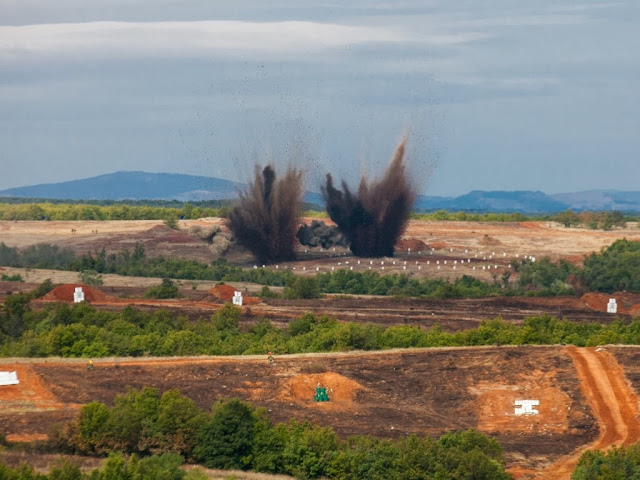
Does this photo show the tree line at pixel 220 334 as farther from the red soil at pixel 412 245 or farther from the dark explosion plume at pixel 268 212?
the red soil at pixel 412 245

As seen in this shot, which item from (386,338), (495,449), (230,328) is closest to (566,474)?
(495,449)

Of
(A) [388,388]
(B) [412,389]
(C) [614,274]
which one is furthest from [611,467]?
(C) [614,274]

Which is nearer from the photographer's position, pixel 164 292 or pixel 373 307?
pixel 373 307

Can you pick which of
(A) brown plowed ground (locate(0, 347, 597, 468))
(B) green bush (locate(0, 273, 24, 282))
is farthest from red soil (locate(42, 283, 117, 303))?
(A) brown plowed ground (locate(0, 347, 597, 468))

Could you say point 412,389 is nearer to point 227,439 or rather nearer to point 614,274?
point 227,439

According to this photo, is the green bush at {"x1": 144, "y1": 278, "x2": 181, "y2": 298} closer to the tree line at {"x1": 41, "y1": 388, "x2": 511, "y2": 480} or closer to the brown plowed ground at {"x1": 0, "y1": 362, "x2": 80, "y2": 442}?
the brown plowed ground at {"x1": 0, "y1": 362, "x2": 80, "y2": 442}

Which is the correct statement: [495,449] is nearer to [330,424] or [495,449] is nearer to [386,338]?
[330,424]
